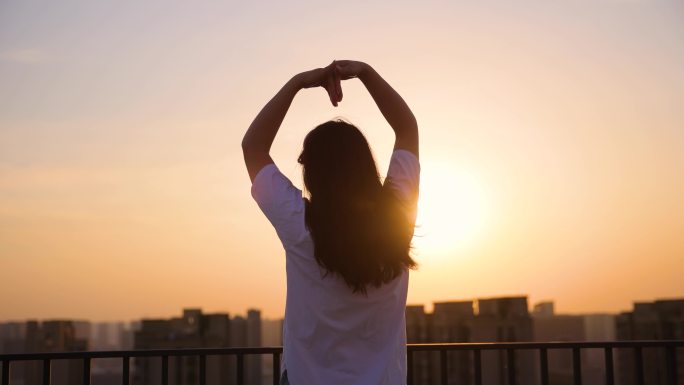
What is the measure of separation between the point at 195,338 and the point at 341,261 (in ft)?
194

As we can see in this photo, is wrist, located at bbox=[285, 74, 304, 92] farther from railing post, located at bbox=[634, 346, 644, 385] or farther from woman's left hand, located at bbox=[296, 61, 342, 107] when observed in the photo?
railing post, located at bbox=[634, 346, 644, 385]

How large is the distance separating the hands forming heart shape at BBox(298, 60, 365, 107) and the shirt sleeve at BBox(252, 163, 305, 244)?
35 cm

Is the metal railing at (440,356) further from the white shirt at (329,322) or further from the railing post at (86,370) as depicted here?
the white shirt at (329,322)

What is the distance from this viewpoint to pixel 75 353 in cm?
494

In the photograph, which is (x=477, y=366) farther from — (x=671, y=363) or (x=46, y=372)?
(x=46, y=372)

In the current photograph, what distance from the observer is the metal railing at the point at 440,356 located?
504 centimetres

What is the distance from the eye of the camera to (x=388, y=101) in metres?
2.53

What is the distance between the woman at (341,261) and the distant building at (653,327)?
38937 millimetres

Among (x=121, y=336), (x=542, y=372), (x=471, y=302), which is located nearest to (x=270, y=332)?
(x=121, y=336)

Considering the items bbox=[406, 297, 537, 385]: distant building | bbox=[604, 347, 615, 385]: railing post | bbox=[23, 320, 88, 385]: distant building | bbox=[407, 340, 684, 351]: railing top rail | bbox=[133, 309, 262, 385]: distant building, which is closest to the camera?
bbox=[407, 340, 684, 351]: railing top rail

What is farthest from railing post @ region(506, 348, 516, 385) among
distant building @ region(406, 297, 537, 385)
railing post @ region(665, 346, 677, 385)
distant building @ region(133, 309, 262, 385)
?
distant building @ region(133, 309, 262, 385)

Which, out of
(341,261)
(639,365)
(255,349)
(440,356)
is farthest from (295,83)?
(639,365)

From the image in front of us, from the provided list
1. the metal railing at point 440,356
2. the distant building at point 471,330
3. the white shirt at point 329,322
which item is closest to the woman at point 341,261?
the white shirt at point 329,322

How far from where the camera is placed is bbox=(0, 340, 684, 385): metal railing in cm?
504
